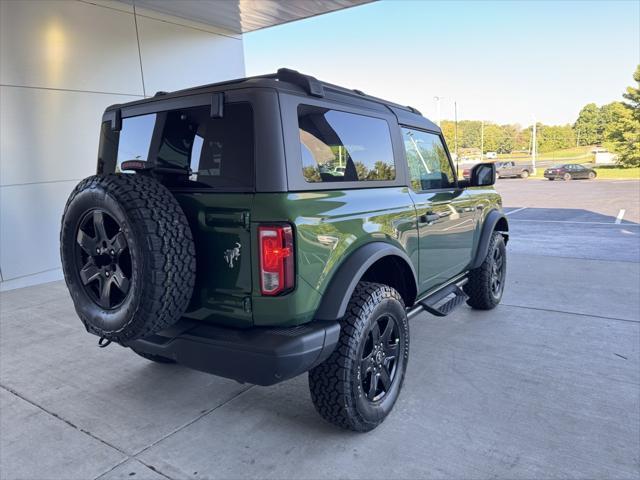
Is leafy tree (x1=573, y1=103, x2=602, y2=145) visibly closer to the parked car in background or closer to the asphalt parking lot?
the parked car in background

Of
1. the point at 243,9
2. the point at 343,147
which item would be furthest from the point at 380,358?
the point at 243,9

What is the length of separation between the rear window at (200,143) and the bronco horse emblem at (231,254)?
29 centimetres

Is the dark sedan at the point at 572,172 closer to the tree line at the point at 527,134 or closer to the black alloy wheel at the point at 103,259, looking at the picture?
the tree line at the point at 527,134

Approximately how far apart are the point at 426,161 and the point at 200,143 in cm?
195

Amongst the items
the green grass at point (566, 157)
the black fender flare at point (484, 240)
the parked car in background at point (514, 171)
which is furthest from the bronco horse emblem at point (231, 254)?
the green grass at point (566, 157)

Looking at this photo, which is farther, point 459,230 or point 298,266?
point 459,230

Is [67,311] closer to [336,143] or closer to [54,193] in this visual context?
[54,193]

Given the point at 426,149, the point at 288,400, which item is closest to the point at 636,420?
the point at 288,400

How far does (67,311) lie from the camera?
5062mm

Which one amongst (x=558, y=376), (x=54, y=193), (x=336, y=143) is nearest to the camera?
(x=336, y=143)

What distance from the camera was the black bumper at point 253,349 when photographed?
201 cm

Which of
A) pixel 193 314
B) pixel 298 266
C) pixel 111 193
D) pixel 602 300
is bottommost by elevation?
pixel 602 300

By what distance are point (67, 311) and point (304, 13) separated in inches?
264

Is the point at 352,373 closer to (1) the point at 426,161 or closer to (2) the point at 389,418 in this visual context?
(2) the point at 389,418
